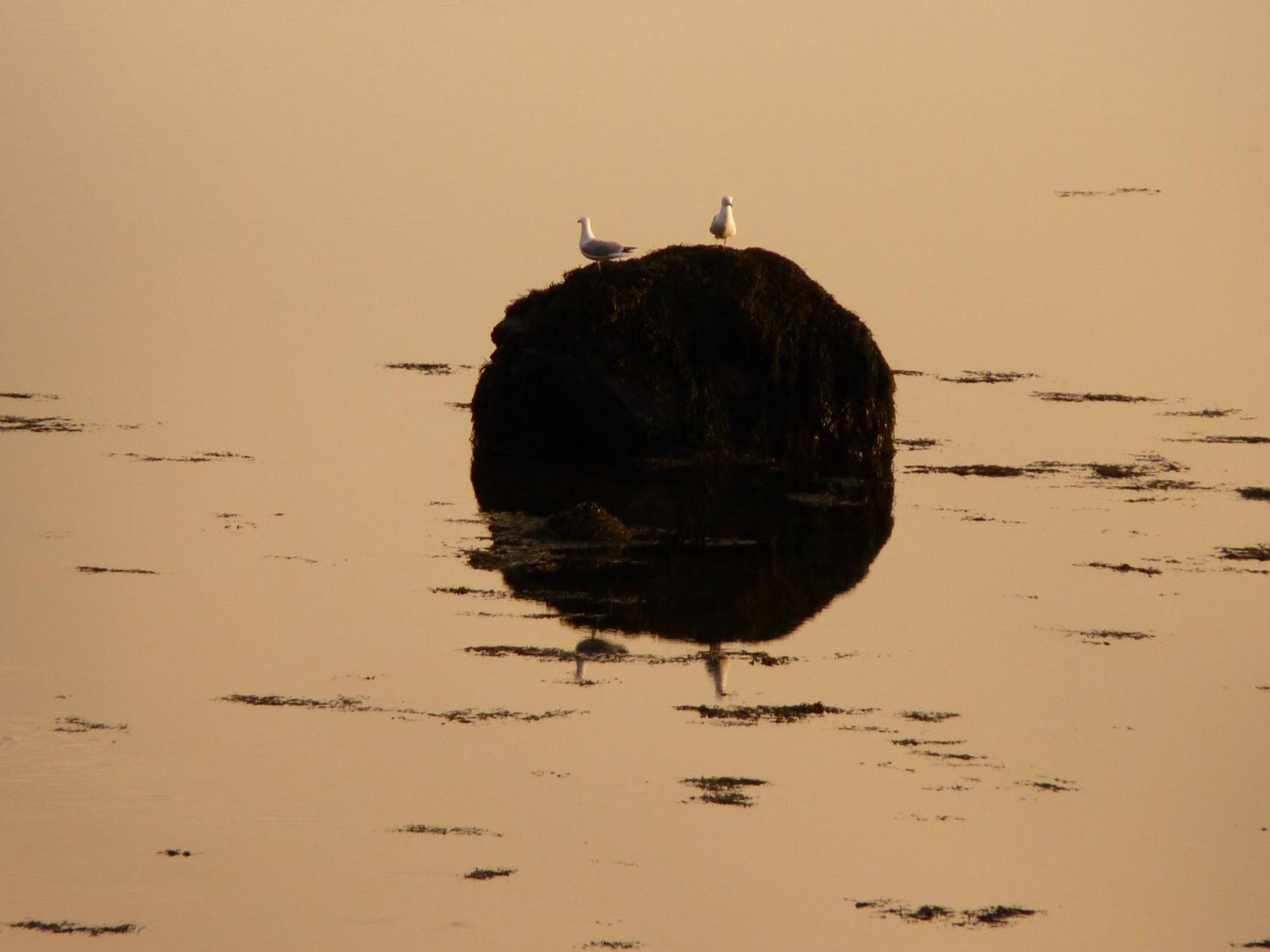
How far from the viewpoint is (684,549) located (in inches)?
704

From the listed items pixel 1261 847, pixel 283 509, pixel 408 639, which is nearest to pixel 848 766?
pixel 1261 847

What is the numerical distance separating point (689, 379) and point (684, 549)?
3478 mm

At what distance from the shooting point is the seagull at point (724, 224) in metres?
22.9

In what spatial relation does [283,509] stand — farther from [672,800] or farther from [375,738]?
[672,800]

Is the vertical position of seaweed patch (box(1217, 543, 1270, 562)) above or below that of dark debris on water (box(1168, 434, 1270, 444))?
below

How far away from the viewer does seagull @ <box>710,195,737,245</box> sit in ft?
75.1

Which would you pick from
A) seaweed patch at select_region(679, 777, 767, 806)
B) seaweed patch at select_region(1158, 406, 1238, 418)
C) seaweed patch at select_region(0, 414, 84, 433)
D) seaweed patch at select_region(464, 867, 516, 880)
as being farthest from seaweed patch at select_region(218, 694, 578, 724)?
seaweed patch at select_region(1158, 406, 1238, 418)

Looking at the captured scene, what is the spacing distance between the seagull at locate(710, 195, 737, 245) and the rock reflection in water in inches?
123

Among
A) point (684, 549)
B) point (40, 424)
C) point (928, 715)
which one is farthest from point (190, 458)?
point (928, 715)

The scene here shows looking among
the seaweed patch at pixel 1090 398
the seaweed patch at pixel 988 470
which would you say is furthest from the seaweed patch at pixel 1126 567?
the seaweed patch at pixel 1090 398

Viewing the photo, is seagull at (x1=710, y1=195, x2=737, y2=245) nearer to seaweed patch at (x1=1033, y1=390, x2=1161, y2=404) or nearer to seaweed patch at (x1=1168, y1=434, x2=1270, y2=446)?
seaweed patch at (x1=1033, y1=390, x2=1161, y2=404)

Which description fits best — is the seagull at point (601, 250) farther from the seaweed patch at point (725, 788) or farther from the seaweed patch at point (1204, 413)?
the seaweed patch at point (725, 788)

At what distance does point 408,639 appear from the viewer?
1534 cm

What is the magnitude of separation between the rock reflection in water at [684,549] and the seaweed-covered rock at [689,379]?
0.47 metres
